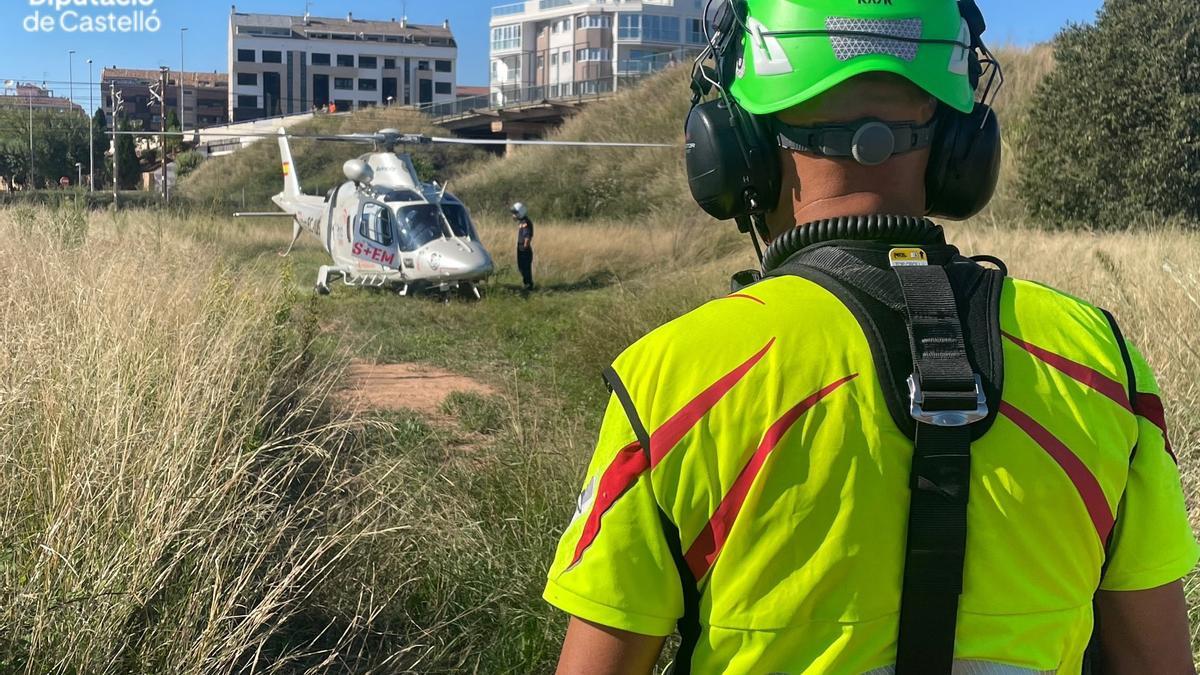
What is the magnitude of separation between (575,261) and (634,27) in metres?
70.2

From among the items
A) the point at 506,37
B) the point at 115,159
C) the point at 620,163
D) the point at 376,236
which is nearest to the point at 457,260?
the point at 376,236

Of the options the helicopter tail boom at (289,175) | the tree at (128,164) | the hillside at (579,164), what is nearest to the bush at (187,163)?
the tree at (128,164)

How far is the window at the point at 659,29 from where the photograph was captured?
85688mm

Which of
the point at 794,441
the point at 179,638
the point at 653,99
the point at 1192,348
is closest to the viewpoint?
the point at 794,441

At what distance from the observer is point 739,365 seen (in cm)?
104

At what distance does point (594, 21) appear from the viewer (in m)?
86.2

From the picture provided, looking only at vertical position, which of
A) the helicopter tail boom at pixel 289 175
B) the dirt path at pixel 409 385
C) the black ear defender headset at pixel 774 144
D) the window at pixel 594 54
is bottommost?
the dirt path at pixel 409 385

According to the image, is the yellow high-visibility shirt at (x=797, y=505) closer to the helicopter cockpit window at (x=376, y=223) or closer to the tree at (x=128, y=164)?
the helicopter cockpit window at (x=376, y=223)

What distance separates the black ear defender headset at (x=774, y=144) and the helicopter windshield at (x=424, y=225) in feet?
46.7

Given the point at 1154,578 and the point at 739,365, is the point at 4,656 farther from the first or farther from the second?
the point at 1154,578

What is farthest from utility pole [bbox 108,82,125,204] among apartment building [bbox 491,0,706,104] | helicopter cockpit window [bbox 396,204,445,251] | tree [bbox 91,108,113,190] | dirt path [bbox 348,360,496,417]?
apartment building [bbox 491,0,706,104]

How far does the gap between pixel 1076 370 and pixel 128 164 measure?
64849 millimetres

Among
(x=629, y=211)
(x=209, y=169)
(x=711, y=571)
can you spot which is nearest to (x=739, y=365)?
(x=711, y=571)

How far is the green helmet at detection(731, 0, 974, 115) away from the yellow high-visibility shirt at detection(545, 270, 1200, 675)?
308 millimetres
